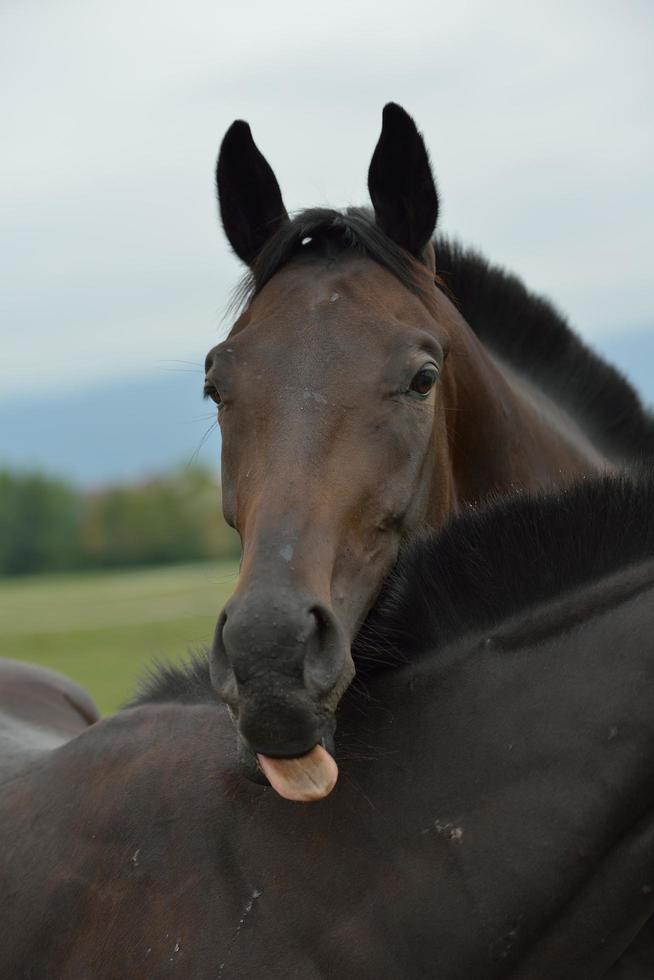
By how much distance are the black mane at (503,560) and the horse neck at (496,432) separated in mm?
533

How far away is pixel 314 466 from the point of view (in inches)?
115

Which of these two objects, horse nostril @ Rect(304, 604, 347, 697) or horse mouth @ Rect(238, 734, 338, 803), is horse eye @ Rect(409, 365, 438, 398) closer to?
horse nostril @ Rect(304, 604, 347, 697)

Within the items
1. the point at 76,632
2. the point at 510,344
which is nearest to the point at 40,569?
the point at 76,632

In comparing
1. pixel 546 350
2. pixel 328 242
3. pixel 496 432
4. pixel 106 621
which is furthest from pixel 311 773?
pixel 106 621

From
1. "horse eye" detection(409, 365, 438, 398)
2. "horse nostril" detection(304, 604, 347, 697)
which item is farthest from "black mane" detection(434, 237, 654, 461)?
"horse nostril" detection(304, 604, 347, 697)

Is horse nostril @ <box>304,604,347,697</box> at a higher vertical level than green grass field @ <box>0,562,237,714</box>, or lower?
higher

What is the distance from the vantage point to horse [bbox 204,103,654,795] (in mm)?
2529

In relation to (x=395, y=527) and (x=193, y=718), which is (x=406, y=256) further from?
(x=193, y=718)

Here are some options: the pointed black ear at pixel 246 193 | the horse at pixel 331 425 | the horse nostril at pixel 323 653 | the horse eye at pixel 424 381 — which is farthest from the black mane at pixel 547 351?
Result: the horse nostril at pixel 323 653

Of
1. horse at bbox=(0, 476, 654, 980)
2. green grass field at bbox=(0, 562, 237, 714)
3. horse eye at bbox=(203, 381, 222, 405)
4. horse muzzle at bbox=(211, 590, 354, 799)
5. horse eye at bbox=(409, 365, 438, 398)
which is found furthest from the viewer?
green grass field at bbox=(0, 562, 237, 714)

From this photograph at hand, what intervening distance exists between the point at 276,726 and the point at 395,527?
832 millimetres

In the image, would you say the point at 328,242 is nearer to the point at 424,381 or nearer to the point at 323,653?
the point at 424,381

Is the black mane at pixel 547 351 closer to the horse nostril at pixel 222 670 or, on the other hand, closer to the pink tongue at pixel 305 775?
the horse nostril at pixel 222 670

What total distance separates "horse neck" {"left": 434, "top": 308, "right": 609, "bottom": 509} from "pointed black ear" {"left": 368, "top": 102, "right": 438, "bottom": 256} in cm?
38
